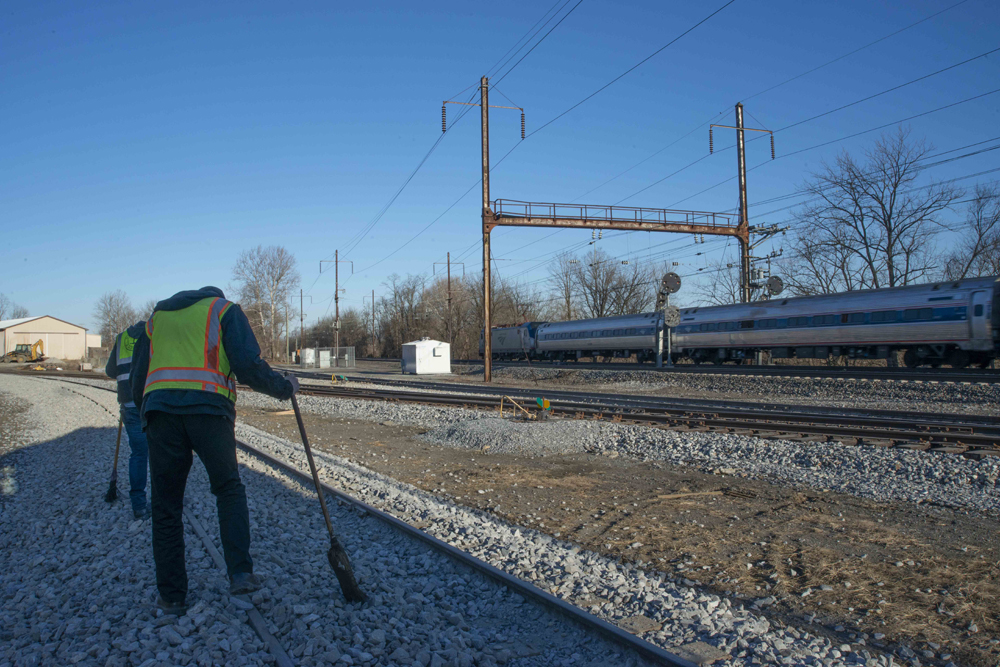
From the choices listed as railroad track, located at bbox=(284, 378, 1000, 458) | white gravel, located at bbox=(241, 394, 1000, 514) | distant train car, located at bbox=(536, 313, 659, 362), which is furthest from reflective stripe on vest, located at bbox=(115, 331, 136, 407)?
distant train car, located at bbox=(536, 313, 659, 362)

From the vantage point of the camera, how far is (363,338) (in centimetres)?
8406

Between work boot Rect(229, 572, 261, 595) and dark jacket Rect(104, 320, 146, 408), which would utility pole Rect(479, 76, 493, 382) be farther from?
work boot Rect(229, 572, 261, 595)

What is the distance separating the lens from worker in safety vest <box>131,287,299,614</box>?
3.62m

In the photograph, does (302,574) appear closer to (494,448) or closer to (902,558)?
(902,558)

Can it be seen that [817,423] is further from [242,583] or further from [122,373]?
[122,373]

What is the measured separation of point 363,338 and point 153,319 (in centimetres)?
8192

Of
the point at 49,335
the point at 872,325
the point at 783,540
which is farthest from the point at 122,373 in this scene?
the point at 49,335

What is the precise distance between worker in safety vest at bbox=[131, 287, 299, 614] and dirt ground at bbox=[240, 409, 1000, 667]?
10.0 ft

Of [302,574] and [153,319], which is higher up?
[153,319]

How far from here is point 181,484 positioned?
3793mm

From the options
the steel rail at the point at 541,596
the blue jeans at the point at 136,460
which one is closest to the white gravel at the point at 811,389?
the steel rail at the point at 541,596

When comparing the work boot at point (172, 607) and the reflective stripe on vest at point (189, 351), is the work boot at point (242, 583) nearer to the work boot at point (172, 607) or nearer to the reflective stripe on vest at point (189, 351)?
the work boot at point (172, 607)

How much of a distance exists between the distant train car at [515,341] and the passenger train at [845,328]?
836 centimetres

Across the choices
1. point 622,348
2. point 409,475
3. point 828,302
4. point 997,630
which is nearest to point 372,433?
point 409,475
